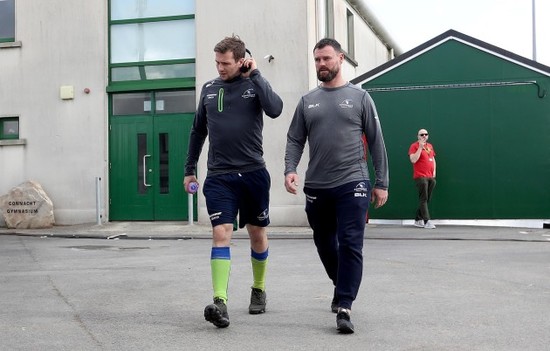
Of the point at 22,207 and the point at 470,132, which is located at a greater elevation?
the point at 470,132

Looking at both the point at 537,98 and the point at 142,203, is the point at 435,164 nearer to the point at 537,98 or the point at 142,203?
the point at 537,98

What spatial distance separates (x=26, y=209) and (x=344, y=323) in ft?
38.8

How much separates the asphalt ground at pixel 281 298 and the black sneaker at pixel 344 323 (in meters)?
0.05

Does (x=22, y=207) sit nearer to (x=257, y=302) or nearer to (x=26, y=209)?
(x=26, y=209)

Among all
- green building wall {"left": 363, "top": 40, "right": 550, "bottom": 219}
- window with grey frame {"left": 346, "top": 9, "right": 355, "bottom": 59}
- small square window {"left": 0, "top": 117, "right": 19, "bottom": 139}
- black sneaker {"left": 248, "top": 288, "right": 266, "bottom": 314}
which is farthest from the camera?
window with grey frame {"left": 346, "top": 9, "right": 355, "bottom": 59}

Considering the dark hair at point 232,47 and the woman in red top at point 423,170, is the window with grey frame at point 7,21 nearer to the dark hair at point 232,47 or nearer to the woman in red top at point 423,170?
the woman in red top at point 423,170

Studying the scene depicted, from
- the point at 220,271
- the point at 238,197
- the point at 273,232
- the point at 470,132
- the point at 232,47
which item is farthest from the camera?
the point at 470,132

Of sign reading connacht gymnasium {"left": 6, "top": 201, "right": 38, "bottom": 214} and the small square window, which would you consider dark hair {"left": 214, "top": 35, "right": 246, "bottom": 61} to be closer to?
sign reading connacht gymnasium {"left": 6, "top": 201, "right": 38, "bottom": 214}

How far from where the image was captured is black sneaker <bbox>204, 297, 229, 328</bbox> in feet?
15.3

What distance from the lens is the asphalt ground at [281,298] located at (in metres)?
4.50

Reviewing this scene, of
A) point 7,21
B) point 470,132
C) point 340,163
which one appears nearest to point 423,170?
point 470,132

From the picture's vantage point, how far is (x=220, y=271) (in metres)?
4.90

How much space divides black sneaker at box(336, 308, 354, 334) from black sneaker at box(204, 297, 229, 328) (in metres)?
0.75

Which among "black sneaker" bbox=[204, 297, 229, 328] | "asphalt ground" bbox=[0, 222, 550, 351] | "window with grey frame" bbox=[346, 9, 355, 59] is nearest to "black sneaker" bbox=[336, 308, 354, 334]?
"asphalt ground" bbox=[0, 222, 550, 351]
